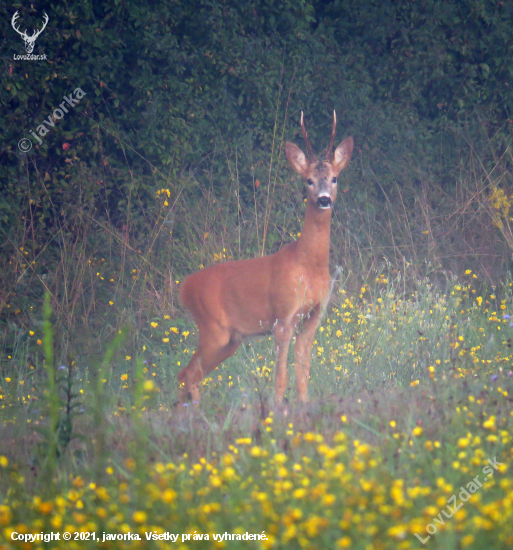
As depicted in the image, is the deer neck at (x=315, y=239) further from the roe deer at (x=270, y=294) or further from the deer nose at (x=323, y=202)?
the deer nose at (x=323, y=202)

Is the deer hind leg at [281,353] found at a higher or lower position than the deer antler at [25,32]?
lower

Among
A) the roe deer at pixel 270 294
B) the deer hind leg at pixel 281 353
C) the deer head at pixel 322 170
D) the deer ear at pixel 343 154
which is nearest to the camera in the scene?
the deer hind leg at pixel 281 353

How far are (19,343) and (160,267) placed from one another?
1.73 meters

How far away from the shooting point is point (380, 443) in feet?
9.17

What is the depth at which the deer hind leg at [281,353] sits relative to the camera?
4.42m

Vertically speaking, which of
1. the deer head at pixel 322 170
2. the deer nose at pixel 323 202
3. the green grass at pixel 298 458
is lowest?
the green grass at pixel 298 458

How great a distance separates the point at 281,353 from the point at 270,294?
1.63 feet

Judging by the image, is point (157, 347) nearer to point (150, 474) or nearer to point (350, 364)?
point (350, 364)

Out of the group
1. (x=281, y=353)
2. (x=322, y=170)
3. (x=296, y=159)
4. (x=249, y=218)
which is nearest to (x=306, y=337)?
(x=281, y=353)

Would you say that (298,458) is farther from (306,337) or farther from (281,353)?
(306,337)

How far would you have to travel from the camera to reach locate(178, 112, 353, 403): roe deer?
15.4ft

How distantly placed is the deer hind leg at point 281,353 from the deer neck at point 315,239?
523mm

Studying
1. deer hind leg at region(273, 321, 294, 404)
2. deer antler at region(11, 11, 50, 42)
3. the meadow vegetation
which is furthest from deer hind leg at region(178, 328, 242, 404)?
deer antler at region(11, 11, 50, 42)

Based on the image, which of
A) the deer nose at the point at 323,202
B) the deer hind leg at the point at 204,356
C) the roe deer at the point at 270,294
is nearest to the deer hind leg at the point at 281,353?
the roe deer at the point at 270,294
